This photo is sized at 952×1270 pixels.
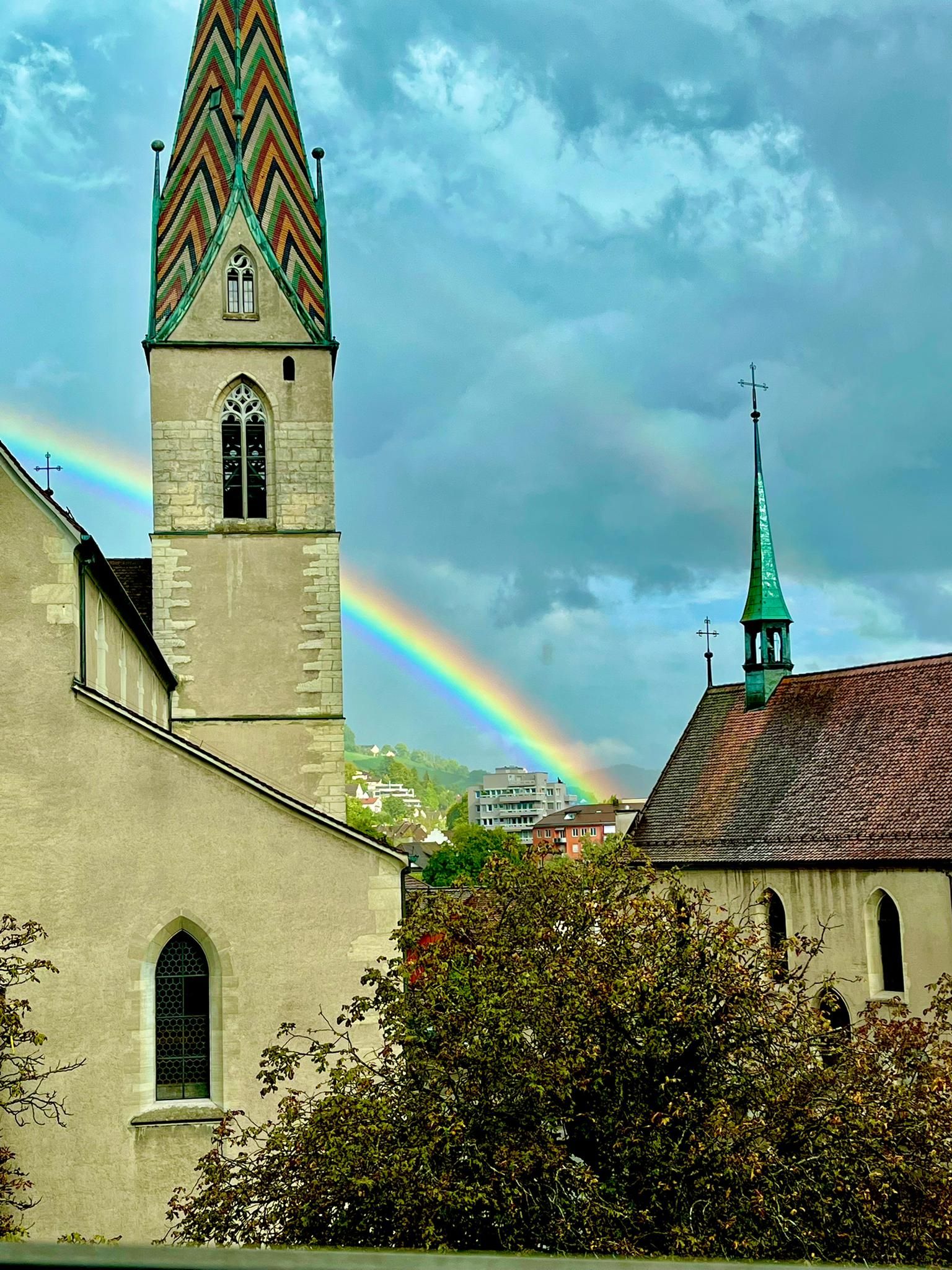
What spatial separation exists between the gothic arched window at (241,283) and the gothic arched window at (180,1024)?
17.7 m

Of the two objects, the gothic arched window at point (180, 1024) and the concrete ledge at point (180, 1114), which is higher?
the gothic arched window at point (180, 1024)

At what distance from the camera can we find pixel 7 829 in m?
15.7

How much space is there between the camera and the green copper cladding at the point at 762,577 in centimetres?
3956

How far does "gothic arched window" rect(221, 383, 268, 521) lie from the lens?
29.1m

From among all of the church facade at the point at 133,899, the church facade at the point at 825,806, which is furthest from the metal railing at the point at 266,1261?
the church facade at the point at 825,806

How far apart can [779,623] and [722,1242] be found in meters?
30.7

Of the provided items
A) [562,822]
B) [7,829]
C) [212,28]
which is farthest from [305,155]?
[562,822]

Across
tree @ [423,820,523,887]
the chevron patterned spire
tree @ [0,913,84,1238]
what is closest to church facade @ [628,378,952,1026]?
tree @ [0,913,84,1238]

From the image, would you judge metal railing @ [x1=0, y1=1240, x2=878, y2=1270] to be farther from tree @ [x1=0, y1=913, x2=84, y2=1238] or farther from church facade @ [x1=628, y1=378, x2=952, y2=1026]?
church facade @ [x1=628, y1=378, x2=952, y2=1026]

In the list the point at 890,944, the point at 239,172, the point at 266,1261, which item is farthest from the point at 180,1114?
the point at 239,172

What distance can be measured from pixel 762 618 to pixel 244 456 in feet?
59.1

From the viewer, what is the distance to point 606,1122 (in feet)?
35.3

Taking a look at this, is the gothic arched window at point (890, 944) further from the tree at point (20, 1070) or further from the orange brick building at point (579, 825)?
the orange brick building at point (579, 825)

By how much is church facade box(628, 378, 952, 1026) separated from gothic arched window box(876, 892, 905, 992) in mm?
32
